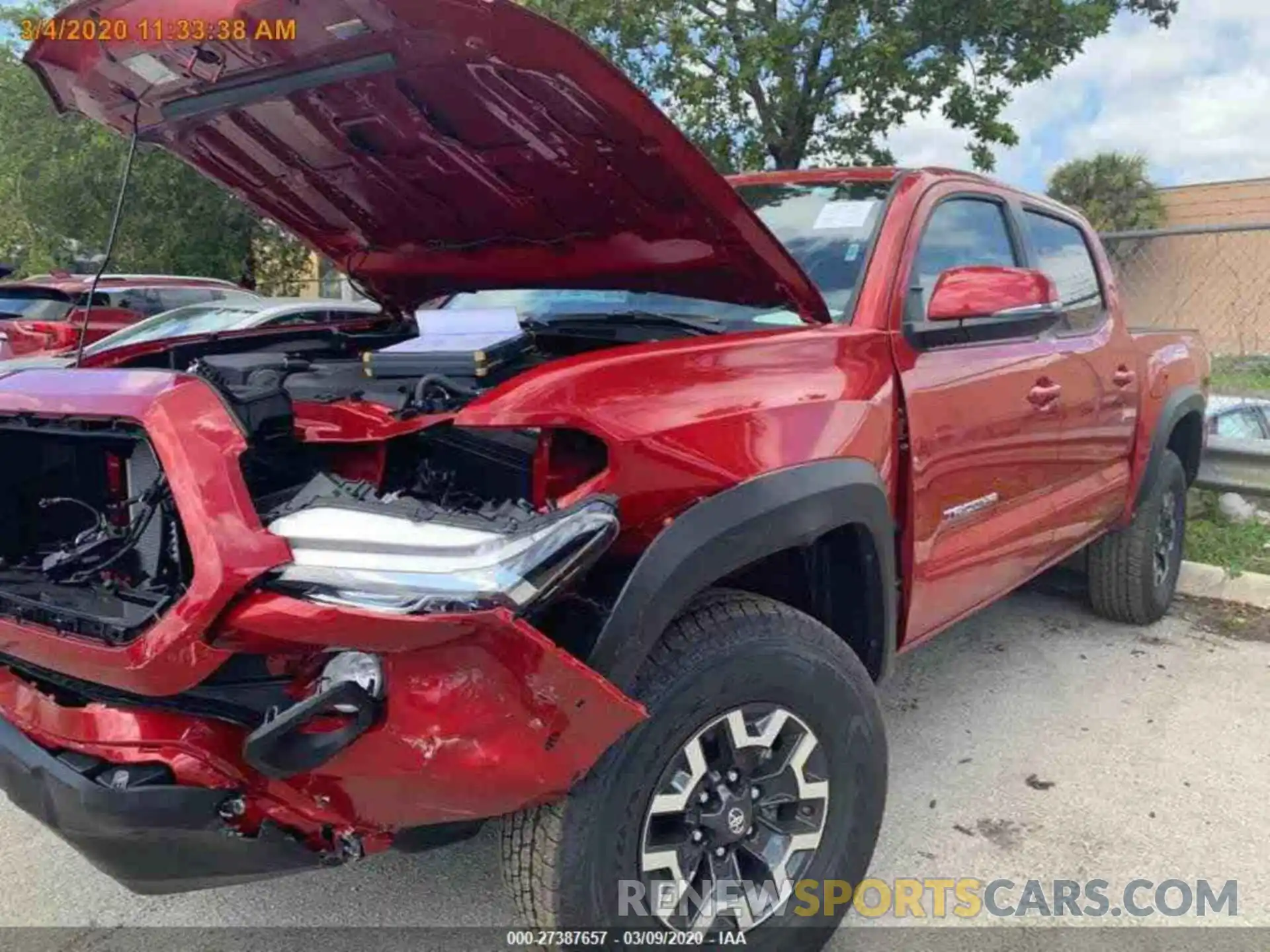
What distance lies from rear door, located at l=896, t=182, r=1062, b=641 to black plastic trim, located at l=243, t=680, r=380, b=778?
5.48 ft

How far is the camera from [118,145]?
49.4 feet

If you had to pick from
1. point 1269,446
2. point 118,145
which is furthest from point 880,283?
point 118,145

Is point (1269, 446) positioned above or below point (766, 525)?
below

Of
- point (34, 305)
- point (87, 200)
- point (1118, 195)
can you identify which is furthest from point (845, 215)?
point (1118, 195)

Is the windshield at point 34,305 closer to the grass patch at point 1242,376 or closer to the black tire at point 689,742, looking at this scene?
the black tire at point 689,742

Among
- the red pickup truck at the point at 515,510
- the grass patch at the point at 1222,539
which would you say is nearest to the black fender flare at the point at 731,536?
the red pickup truck at the point at 515,510

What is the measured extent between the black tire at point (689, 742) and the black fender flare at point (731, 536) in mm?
109

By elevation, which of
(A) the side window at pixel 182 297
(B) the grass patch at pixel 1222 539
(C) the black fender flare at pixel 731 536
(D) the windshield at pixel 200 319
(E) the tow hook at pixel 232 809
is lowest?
(B) the grass patch at pixel 1222 539

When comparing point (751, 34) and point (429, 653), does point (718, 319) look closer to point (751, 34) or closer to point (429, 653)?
point (429, 653)

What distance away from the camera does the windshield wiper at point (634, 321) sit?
2820 mm

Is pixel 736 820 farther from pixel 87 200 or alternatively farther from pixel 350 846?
pixel 87 200

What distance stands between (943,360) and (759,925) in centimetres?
163

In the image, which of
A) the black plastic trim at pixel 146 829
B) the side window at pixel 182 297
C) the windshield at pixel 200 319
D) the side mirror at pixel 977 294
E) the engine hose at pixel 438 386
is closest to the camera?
the black plastic trim at pixel 146 829

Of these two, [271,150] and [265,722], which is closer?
[265,722]
